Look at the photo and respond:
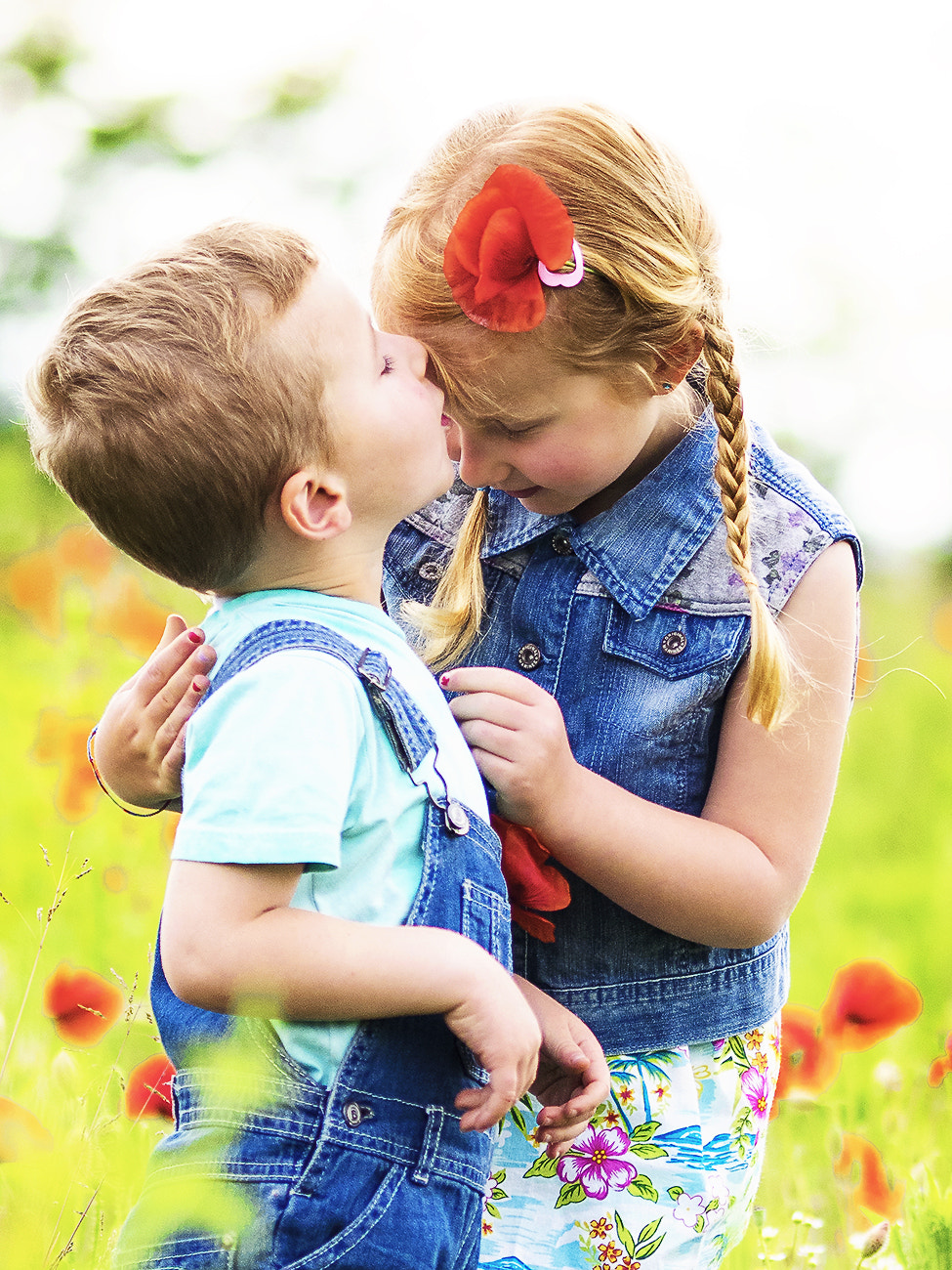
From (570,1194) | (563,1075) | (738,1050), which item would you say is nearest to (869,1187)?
(738,1050)

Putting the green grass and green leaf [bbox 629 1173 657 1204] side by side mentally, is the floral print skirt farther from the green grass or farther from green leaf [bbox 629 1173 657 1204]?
the green grass

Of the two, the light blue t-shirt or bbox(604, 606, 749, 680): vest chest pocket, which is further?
bbox(604, 606, 749, 680): vest chest pocket

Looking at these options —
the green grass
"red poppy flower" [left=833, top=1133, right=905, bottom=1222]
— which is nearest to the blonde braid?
the green grass

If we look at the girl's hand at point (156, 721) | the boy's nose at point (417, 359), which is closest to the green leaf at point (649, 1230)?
the girl's hand at point (156, 721)

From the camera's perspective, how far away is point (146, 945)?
6.60 ft

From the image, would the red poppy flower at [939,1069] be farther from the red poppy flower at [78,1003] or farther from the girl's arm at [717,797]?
the red poppy flower at [78,1003]

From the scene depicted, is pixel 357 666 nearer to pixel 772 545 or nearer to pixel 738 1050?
pixel 772 545

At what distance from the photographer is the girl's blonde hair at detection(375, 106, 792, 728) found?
4.16 ft

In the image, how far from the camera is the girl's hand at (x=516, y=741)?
1.18 m

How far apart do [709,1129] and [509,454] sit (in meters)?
0.74

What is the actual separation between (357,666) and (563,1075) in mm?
528

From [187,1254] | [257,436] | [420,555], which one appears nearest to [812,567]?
[420,555]

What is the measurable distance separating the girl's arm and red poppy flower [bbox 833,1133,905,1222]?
458 mm

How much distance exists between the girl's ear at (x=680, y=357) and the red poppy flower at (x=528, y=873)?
481 millimetres
